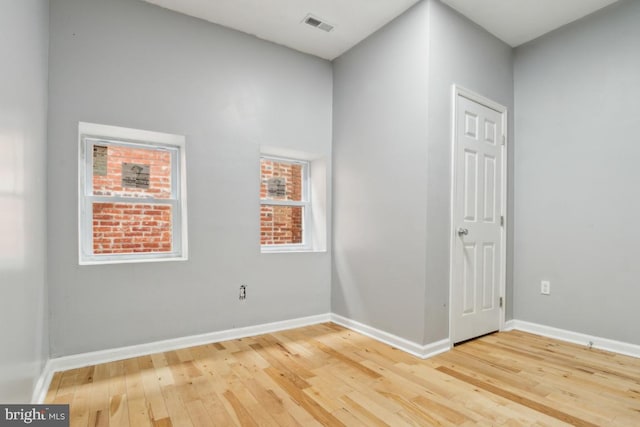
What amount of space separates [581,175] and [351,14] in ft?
7.92

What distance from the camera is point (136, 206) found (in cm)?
287

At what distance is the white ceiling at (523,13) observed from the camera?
271cm

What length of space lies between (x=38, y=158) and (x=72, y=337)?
4.07 feet

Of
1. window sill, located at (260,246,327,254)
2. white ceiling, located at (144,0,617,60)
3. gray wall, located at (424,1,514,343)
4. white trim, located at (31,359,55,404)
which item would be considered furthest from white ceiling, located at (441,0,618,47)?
white trim, located at (31,359,55,404)

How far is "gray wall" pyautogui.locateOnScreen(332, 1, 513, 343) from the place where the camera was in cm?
266

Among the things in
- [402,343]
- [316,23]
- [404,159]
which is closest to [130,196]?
[316,23]

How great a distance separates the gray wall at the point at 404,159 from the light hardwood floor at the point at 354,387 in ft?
1.56

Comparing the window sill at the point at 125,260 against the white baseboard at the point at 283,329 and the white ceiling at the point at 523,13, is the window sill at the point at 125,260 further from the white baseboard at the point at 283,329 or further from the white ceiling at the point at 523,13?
the white ceiling at the point at 523,13

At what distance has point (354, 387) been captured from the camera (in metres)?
2.10

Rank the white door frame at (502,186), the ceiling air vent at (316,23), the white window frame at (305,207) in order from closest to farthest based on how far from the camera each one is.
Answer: the white door frame at (502,186) → the ceiling air vent at (316,23) → the white window frame at (305,207)

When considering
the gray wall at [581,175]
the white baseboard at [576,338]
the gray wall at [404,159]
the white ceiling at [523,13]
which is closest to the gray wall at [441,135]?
the gray wall at [404,159]

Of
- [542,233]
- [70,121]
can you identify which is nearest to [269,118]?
[70,121]

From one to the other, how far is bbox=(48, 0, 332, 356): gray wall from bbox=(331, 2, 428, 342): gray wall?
12.0 inches

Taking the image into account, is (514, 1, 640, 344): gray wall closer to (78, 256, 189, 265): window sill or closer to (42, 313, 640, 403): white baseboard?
(42, 313, 640, 403): white baseboard
